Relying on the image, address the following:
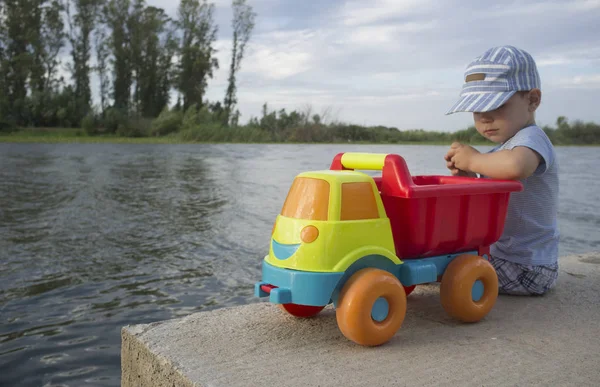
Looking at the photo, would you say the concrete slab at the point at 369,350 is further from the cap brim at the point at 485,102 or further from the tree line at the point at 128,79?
the tree line at the point at 128,79

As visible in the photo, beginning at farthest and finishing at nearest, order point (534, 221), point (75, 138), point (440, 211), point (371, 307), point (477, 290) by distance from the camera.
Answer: point (75, 138), point (534, 221), point (477, 290), point (440, 211), point (371, 307)

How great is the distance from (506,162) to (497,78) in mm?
330

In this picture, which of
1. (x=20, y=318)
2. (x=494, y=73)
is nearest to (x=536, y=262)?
(x=494, y=73)

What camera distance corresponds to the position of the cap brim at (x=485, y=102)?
2141 mm

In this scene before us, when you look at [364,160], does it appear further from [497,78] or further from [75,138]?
[75,138]

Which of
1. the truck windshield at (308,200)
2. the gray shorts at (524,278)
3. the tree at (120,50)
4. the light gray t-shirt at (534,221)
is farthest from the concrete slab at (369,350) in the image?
the tree at (120,50)

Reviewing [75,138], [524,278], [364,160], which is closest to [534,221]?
[524,278]

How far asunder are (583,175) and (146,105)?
74.9 ft

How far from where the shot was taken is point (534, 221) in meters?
2.34

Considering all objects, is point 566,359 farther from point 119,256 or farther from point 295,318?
point 119,256

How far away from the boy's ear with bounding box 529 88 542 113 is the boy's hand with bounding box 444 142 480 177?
296mm

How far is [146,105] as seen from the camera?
97.0 ft

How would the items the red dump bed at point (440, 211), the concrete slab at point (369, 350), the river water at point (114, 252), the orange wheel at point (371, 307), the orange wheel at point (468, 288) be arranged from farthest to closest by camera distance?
the river water at point (114, 252) < the orange wheel at point (468, 288) < the red dump bed at point (440, 211) < the orange wheel at point (371, 307) < the concrete slab at point (369, 350)

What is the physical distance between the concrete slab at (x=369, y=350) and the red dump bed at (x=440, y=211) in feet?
0.94
